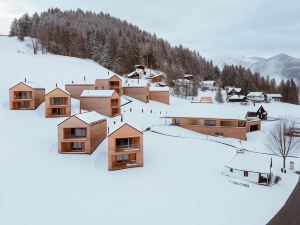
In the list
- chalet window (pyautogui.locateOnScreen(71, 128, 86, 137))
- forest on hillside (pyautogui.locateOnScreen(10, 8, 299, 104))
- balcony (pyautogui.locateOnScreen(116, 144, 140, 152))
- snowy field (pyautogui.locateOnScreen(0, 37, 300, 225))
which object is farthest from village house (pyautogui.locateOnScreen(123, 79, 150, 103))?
→ balcony (pyautogui.locateOnScreen(116, 144, 140, 152))

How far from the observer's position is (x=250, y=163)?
31344mm

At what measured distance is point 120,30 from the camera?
141 meters

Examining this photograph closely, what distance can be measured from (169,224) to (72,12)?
165m

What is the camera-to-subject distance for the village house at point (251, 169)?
3000 centimetres

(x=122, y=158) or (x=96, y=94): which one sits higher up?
(x=96, y=94)

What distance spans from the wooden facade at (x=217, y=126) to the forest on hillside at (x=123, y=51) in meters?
51.9

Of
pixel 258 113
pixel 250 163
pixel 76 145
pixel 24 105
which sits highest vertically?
pixel 24 105

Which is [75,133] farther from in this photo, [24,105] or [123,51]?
[123,51]

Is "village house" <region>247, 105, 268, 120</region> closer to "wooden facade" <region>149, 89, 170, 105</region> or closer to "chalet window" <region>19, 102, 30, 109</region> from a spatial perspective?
"wooden facade" <region>149, 89, 170, 105</region>

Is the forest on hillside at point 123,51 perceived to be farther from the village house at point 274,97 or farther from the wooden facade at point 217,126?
the wooden facade at point 217,126

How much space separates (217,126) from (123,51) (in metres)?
64.9

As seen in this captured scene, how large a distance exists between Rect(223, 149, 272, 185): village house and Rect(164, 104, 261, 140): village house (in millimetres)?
16420

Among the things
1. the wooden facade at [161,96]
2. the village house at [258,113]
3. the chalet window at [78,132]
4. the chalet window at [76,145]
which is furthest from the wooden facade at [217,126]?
the wooden facade at [161,96]

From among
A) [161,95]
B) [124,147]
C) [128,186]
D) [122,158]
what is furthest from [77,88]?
[128,186]
